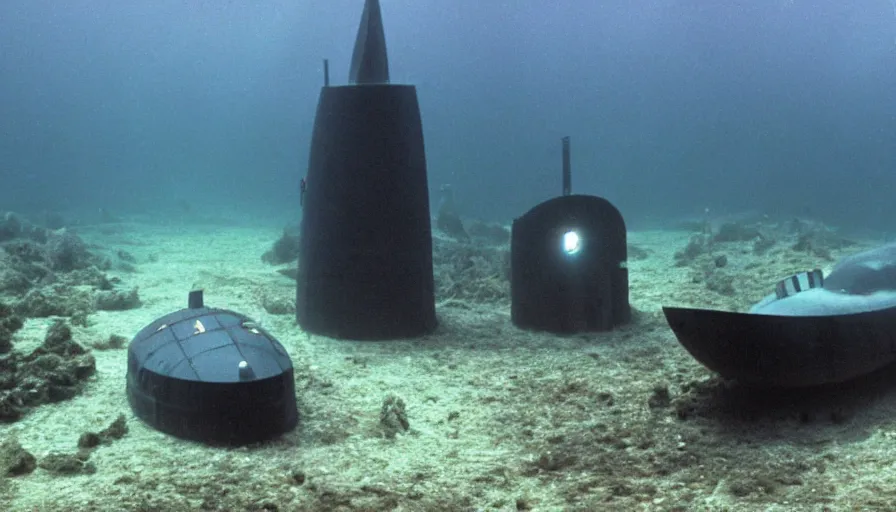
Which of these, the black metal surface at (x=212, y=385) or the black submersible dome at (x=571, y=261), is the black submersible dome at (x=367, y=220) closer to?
the black submersible dome at (x=571, y=261)

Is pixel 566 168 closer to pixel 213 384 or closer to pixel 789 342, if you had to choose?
pixel 789 342

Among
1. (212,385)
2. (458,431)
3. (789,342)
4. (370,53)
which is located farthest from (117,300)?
(789,342)

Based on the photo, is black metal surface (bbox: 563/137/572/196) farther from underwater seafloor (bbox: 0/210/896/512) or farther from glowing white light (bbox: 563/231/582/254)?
underwater seafloor (bbox: 0/210/896/512)

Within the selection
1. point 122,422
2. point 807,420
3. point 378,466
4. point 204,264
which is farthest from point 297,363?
point 204,264

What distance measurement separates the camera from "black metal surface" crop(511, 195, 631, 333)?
26.8 ft

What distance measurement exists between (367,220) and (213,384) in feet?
11.1

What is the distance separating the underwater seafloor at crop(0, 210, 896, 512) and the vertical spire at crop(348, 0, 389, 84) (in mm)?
2933

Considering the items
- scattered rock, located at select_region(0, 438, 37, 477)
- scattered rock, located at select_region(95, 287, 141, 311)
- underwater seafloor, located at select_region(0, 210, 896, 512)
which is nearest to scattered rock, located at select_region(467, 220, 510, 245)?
underwater seafloor, located at select_region(0, 210, 896, 512)

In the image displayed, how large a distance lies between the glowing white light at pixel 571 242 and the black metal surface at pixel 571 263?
5cm

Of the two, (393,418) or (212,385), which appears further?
(393,418)

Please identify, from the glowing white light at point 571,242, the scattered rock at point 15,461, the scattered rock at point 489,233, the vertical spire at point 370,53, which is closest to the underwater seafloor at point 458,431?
the scattered rock at point 15,461

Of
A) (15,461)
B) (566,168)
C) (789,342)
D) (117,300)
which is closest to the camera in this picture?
(15,461)

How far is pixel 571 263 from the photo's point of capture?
815 cm

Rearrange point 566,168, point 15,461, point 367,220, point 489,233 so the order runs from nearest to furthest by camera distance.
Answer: point 15,461 → point 367,220 → point 566,168 → point 489,233
